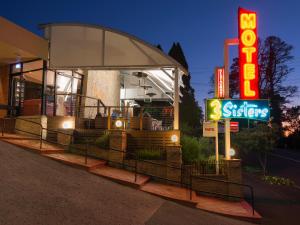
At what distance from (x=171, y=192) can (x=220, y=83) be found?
5.66 metres

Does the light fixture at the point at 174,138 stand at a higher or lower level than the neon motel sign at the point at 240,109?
lower

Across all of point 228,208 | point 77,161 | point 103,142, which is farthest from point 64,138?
point 228,208

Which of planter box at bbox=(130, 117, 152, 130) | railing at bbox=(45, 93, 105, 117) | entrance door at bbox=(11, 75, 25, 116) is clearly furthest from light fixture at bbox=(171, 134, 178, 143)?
entrance door at bbox=(11, 75, 25, 116)

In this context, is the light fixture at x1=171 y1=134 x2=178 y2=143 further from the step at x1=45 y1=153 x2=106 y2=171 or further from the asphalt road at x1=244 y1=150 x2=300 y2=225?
the asphalt road at x1=244 y1=150 x2=300 y2=225

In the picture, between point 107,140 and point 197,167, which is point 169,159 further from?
point 107,140

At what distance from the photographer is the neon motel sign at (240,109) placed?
13.9 meters

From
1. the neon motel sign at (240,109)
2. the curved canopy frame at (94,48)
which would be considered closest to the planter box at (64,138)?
the curved canopy frame at (94,48)

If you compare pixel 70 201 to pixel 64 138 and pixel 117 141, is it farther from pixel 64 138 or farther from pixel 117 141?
pixel 64 138

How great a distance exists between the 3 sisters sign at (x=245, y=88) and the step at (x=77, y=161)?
16.4ft

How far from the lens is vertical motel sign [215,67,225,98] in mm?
14861

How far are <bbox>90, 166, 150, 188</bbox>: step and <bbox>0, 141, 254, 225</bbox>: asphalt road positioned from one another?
29 cm

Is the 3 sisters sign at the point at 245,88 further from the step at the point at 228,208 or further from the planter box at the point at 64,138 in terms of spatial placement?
the planter box at the point at 64,138

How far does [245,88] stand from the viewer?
14.6 metres

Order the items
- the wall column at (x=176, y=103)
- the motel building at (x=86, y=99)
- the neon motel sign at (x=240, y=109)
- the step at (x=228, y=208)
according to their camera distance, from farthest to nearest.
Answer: the wall column at (x=176, y=103) → the neon motel sign at (x=240, y=109) → the motel building at (x=86, y=99) → the step at (x=228, y=208)
